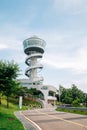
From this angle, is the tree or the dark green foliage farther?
the dark green foliage

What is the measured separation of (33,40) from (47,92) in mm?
23612

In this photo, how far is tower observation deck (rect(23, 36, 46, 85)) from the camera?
108625mm

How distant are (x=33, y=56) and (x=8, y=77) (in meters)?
83.4

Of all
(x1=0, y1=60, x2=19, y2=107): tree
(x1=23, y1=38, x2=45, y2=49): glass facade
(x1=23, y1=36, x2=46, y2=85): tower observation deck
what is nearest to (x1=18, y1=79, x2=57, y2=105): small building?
Answer: (x1=23, y1=36, x2=46, y2=85): tower observation deck

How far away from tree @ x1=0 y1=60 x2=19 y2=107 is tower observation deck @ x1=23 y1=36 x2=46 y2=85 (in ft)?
258

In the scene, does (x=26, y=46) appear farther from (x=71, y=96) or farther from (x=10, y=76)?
(x=10, y=76)

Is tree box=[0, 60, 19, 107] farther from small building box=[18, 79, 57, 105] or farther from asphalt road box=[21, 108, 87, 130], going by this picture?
small building box=[18, 79, 57, 105]

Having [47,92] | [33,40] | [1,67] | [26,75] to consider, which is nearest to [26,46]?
[33,40]

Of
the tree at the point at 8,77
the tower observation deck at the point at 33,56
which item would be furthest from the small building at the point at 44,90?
the tree at the point at 8,77

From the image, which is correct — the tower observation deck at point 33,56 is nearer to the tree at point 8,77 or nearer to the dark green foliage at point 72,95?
the dark green foliage at point 72,95

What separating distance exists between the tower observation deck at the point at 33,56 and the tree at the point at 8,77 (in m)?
78.7

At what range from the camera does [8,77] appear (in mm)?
26203

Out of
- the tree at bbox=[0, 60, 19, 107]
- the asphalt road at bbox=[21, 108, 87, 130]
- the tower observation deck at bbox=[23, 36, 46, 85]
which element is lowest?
the asphalt road at bbox=[21, 108, 87, 130]

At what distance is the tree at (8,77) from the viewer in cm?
2572
